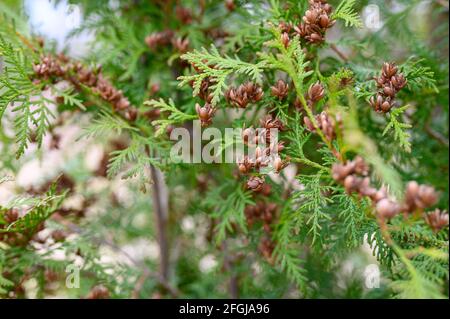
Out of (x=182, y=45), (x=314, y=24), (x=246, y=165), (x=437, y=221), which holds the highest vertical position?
(x=182, y=45)

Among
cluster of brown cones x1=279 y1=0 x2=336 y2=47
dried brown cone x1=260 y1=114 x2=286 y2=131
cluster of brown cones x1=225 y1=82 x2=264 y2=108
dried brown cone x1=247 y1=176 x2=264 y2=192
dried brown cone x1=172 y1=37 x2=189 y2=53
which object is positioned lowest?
dried brown cone x1=247 y1=176 x2=264 y2=192

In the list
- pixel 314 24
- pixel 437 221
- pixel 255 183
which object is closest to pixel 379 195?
pixel 437 221

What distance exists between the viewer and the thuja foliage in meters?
0.77

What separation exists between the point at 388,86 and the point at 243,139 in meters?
0.23

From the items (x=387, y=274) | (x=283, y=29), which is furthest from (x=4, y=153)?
(x=387, y=274)

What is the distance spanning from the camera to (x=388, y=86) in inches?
30.8

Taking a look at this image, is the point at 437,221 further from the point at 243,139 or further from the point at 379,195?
the point at 243,139

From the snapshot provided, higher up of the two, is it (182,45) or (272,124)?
(182,45)

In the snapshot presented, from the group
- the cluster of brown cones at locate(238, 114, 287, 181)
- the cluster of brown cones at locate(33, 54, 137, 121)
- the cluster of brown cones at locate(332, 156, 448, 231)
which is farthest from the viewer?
the cluster of brown cones at locate(33, 54, 137, 121)

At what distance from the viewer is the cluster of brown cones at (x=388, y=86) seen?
77 centimetres

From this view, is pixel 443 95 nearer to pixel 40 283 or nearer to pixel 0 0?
pixel 40 283

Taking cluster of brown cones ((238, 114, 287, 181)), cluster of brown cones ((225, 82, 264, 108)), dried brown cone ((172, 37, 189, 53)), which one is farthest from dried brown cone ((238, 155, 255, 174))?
dried brown cone ((172, 37, 189, 53))

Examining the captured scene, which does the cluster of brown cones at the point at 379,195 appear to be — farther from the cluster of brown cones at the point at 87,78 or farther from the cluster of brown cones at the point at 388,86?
the cluster of brown cones at the point at 87,78

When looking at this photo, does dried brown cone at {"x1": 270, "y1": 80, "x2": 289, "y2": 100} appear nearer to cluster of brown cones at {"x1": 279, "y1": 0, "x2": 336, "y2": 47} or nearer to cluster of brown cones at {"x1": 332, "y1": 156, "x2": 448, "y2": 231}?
cluster of brown cones at {"x1": 279, "y1": 0, "x2": 336, "y2": 47}
